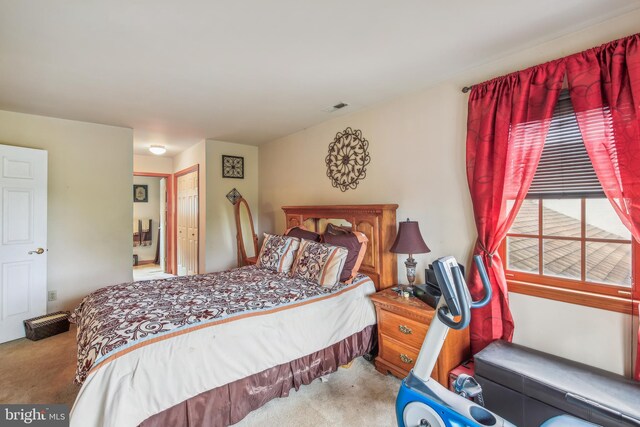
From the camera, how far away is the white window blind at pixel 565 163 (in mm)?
1714

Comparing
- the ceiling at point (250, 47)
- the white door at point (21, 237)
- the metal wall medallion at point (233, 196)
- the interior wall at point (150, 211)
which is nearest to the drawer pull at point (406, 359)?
the ceiling at point (250, 47)

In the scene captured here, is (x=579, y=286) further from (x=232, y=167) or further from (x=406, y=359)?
(x=232, y=167)

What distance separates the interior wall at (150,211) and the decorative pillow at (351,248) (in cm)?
596

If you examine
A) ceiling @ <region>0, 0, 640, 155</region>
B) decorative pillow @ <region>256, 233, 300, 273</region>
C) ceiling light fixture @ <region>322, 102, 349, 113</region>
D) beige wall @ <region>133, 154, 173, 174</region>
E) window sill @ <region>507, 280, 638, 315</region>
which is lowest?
window sill @ <region>507, 280, 638, 315</region>

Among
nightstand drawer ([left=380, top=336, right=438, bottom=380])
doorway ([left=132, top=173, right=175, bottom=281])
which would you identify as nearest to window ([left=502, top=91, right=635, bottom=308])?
nightstand drawer ([left=380, top=336, right=438, bottom=380])

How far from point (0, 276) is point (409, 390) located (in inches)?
152

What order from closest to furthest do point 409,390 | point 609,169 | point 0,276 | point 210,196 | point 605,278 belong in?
point 409,390, point 609,169, point 605,278, point 0,276, point 210,196

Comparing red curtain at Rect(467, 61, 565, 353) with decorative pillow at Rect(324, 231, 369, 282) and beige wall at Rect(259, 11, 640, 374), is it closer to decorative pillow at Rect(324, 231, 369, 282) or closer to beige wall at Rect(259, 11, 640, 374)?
beige wall at Rect(259, 11, 640, 374)

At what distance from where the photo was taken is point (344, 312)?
7.48 feet

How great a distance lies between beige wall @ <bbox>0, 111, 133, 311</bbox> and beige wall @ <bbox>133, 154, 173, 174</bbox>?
178cm

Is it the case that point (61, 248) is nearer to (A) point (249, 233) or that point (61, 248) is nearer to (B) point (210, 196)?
(B) point (210, 196)

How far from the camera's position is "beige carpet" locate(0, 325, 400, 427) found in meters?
1.80

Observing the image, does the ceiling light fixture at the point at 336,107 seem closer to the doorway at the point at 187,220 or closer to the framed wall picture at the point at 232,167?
the framed wall picture at the point at 232,167

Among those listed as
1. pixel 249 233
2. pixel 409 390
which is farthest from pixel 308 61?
pixel 249 233
